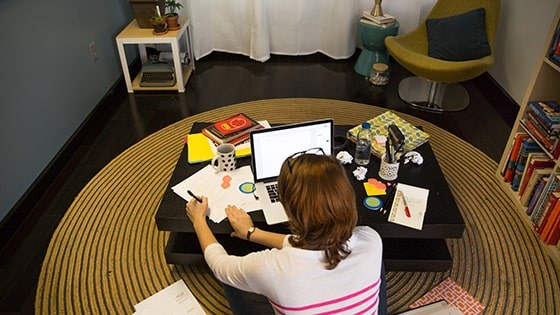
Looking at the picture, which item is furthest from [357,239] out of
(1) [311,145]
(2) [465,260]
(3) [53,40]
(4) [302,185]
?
(3) [53,40]

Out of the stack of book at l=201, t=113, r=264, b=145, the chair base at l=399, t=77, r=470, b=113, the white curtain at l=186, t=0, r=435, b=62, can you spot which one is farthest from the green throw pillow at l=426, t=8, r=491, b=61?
the stack of book at l=201, t=113, r=264, b=145

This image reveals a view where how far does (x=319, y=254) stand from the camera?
3.18 feet

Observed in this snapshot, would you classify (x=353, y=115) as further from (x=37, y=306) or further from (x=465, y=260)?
(x=37, y=306)

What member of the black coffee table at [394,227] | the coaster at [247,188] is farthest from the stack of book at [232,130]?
the coaster at [247,188]

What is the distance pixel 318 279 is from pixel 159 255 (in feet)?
3.60

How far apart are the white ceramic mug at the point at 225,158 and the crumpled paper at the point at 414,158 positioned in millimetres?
771

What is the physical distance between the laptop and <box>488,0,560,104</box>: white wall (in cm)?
172

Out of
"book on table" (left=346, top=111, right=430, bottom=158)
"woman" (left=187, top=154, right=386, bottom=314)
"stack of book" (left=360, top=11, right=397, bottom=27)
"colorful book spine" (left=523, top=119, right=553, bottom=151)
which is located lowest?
"book on table" (left=346, top=111, right=430, bottom=158)

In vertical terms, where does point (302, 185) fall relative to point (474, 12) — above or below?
above

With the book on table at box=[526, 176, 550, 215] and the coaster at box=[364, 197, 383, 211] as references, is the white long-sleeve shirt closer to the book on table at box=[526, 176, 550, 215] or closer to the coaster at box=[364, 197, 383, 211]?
the coaster at box=[364, 197, 383, 211]

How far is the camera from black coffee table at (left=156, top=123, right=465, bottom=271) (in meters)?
1.55

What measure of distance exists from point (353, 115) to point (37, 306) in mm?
2112

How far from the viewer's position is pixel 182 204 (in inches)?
64.2

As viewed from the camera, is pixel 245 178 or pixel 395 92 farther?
pixel 395 92
